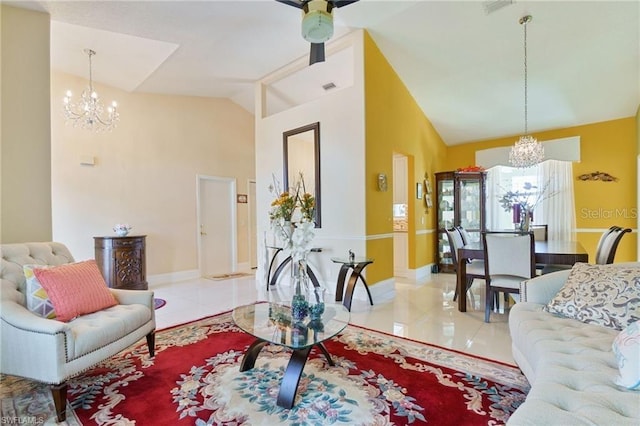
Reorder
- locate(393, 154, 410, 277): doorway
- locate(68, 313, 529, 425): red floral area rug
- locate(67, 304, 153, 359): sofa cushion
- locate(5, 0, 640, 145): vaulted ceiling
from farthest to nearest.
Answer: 1. locate(393, 154, 410, 277): doorway
2. locate(5, 0, 640, 145): vaulted ceiling
3. locate(67, 304, 153, 359): sofa cushion
4. locate(68, 313, 529, 425): red floral area rug

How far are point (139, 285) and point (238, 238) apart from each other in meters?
2.23

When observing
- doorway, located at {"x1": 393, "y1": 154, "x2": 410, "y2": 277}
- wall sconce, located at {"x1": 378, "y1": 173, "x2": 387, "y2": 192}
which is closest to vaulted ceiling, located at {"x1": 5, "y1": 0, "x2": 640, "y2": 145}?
doorway, located at {"x1": 393, "y1": 154, "x2": 410, "y2": 277}

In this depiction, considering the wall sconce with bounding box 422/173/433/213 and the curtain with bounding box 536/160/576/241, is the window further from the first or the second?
the wall sconce with bounding box 422/173/433/213

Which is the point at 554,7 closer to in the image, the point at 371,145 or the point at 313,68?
the point at 371,145

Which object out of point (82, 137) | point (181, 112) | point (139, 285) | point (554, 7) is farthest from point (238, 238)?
point (554, 7)

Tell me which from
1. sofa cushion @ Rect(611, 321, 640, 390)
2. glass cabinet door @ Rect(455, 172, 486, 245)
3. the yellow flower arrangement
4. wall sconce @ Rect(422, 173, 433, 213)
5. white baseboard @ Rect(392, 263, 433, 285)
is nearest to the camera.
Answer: sofa cushion @ Rect(611, 321, 640, 390)

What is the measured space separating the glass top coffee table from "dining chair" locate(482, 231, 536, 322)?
1.81 m

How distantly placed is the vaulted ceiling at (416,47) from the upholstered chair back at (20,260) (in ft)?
7.36

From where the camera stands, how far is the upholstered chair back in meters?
1.96

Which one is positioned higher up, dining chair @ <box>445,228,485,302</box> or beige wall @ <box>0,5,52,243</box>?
beige wall @ <box>0,5,52,243</box>

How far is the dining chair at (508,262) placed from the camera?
294 centimetres

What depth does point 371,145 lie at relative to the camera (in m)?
4.04

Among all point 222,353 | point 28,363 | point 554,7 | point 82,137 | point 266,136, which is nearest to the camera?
point 28,363

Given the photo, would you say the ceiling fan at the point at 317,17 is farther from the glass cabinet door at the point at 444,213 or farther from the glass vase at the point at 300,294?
the glass cabinet door at the point at 444,213
